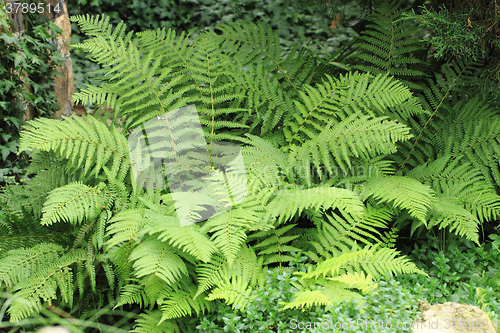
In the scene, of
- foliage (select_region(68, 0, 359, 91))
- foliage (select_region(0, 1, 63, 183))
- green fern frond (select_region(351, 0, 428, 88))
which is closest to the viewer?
green fern frond (select_region(351, 0, 428, 88))

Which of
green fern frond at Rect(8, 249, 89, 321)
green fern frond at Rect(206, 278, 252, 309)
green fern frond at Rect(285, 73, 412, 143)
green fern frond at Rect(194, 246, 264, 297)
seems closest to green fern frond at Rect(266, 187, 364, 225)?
green fern frond at Rect(194, 246, 264, 297)

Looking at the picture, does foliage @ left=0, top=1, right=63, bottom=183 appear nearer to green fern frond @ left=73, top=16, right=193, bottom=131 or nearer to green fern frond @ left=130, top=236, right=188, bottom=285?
green fern frond @ left=73, top=16, right=193, bottom=131

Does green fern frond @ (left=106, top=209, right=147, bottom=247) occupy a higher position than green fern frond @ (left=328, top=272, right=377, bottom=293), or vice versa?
green fern frond @ (left=106, top=209, right=147, bottom=247)

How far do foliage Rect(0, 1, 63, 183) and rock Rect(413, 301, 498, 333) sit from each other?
3.01 metres

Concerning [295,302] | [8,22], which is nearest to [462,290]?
[295,302]

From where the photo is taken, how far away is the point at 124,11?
502cm

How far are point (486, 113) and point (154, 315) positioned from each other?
2238 millimetres

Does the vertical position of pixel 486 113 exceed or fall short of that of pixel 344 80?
it falls short

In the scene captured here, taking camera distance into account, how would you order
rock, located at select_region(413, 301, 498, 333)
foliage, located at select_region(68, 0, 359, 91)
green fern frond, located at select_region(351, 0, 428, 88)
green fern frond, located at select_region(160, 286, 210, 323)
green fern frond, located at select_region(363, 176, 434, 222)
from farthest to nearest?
foliage, located at select_region(68, 0, 359, 91), green fern frond, located at select_region(351, 0, 428, 88), green fern frond, located at select_region(363, 176, 434, 222), green fern frond, located at select_region(160, 286, 210, 323), rock, located at select_region(413, 301, 498, 333)

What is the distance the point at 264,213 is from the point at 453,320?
90 centimetres

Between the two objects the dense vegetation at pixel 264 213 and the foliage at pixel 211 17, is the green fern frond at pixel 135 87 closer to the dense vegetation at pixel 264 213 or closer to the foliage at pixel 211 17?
the dense vegetation at pixel 264 213

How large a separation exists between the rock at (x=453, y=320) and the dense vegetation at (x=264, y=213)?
0.20 feet

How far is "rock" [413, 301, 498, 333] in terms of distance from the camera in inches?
55.3

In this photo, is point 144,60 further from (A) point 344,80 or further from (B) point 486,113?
(B) point 486,113
